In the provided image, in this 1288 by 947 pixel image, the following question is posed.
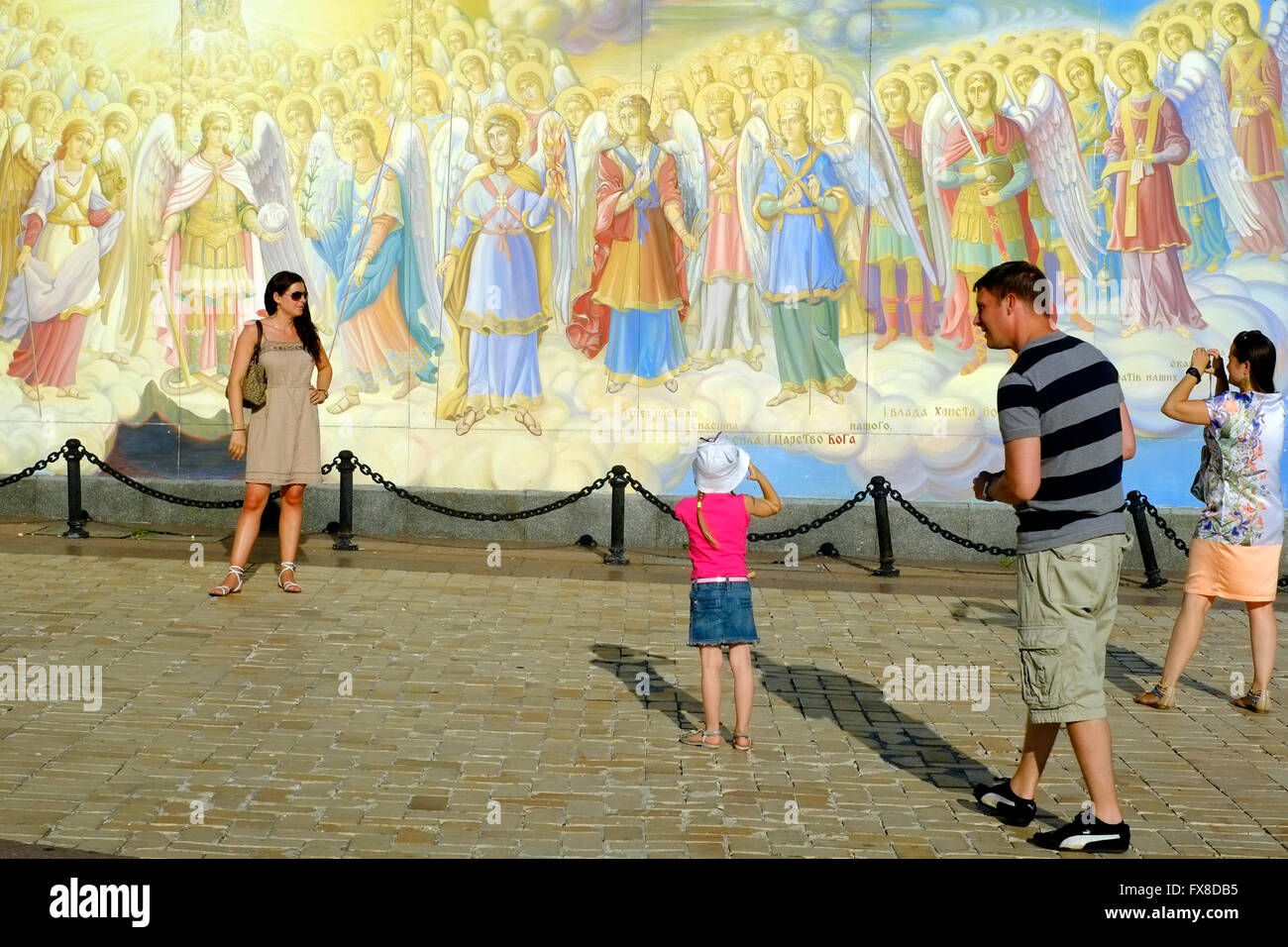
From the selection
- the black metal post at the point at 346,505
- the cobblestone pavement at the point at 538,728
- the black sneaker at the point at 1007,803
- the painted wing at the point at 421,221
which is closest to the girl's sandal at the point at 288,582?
the cobblestone pavement at the point at 538,728

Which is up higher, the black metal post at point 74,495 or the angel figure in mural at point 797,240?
the angel figure in mural at point 797,240

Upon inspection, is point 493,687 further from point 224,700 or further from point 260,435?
point 260,435

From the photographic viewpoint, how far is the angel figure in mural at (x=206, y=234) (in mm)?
13203

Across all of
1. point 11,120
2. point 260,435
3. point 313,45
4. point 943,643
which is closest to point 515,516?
point 260,435

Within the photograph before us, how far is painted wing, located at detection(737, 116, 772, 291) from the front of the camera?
12727 millimetres

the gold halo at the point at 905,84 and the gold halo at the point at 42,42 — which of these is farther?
the gold halo at the point at 42,42

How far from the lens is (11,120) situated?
13477 millimetres

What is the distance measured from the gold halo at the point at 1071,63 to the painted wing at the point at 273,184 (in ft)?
20.2

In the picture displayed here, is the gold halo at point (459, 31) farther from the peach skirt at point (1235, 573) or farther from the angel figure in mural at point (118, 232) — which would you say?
the peach skirt at point (1235, 573)

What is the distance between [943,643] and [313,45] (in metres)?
7.59

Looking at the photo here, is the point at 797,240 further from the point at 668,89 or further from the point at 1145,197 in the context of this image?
the point at 1145,197

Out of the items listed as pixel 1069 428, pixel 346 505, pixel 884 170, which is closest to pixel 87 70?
pixel 346 505

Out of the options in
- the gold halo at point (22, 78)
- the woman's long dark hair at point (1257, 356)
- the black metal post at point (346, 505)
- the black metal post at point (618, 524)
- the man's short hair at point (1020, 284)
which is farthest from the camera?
the gold halo at point (22, 78)

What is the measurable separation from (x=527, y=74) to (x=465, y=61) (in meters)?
0.53
